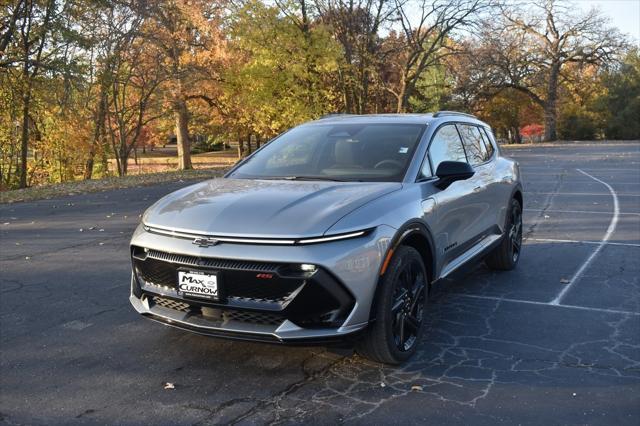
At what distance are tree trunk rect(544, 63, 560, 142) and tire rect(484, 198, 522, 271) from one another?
50514 mm

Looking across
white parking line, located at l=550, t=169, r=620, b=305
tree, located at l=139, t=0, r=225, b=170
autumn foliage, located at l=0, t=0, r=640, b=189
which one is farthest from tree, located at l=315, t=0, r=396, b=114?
white parking line, located at l=550, t=169, r=620, b=305

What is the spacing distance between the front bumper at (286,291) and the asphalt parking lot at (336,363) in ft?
1.35

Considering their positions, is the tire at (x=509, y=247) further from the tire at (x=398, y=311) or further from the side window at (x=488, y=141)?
the tire at (x=398, y=311)

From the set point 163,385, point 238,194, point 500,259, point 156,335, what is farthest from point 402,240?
point 500,259

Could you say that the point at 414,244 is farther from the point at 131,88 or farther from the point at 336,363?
the point at 131,88

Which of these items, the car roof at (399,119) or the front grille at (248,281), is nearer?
the front grille at (248,281)

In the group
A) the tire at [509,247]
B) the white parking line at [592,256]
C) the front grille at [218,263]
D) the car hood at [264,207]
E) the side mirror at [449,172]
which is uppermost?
the side mirror at [449,172]

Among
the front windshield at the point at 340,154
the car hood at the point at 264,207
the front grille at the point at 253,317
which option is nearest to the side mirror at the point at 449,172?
the front windshield at the point at 340,154

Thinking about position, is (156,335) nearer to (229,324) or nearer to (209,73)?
(229,324)

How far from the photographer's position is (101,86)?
25.8 m

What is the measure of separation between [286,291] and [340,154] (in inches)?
71.0

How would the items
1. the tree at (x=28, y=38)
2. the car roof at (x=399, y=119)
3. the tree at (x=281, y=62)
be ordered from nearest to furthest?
the car roof at (x=399, y=119), the tree at (x=28, y=38), the tree at (x=281, y=62)

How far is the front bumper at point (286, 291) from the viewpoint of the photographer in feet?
11.2

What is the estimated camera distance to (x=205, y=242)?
355 centimetres
